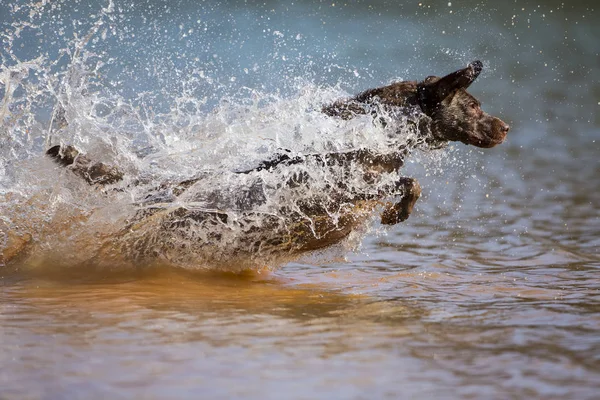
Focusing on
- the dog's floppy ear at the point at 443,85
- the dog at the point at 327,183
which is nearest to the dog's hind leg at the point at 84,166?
the dog at the point at 327,183

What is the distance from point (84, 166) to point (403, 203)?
176 centimetres

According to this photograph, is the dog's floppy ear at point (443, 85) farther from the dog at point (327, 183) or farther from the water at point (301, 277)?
the water at point (301, 277)

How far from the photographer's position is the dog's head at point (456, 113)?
4711mm

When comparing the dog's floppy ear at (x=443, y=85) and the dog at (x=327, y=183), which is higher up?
the dog's floppy ear at (x=443, y=85)

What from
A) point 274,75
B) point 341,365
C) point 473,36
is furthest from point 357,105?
point 473,36

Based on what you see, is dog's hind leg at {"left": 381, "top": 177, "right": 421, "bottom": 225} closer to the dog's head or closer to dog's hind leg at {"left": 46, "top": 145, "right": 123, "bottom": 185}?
the dog's head

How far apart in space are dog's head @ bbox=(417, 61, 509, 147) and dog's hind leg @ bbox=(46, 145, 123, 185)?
1750mm

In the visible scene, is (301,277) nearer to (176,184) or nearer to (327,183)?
(327,183)

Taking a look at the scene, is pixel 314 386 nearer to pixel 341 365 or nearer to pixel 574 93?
pixel 341 365

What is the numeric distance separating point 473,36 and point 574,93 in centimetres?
182

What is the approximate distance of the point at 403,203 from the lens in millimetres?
4797

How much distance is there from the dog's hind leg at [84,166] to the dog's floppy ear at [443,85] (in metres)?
1.73

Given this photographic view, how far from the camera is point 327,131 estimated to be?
477cm

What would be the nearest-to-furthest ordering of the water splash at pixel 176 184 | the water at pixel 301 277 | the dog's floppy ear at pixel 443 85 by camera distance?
1. the water at pixel 301 277
2. the dog's floppy ear at pixel 443 85
3. the water splash at pixel 176 184
